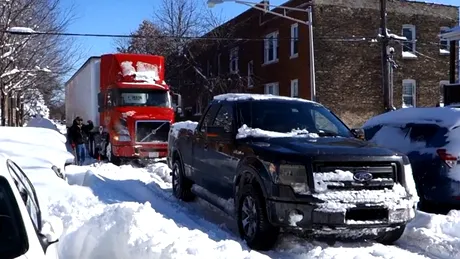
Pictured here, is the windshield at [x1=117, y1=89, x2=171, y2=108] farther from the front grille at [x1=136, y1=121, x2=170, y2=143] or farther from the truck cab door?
the truck cab door

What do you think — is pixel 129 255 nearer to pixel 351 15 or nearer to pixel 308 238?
pixel 308 238

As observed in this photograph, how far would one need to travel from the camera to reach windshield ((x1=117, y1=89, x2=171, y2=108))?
1677 centimetres

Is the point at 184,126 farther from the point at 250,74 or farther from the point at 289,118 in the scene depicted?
the point at 250,74

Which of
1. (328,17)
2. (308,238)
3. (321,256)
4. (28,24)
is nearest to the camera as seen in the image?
(321,256)

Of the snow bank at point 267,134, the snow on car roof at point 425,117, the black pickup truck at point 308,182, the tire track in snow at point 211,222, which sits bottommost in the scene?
the tire track in snow at point 211,222

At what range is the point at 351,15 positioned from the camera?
1124 inches

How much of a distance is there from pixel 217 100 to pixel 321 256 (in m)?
3.59

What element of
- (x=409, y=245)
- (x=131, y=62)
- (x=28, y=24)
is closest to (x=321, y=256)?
(x=409, y=245)

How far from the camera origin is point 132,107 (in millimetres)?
16641

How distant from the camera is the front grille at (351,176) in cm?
571

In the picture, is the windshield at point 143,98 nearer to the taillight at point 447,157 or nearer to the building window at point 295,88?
the taillight at point 447,157

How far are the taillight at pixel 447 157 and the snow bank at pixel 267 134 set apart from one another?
237cm

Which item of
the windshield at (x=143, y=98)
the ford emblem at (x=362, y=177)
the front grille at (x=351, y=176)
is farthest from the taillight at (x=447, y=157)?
the windshield at (x=143, y=98)

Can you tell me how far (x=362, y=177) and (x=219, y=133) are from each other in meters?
2.25
